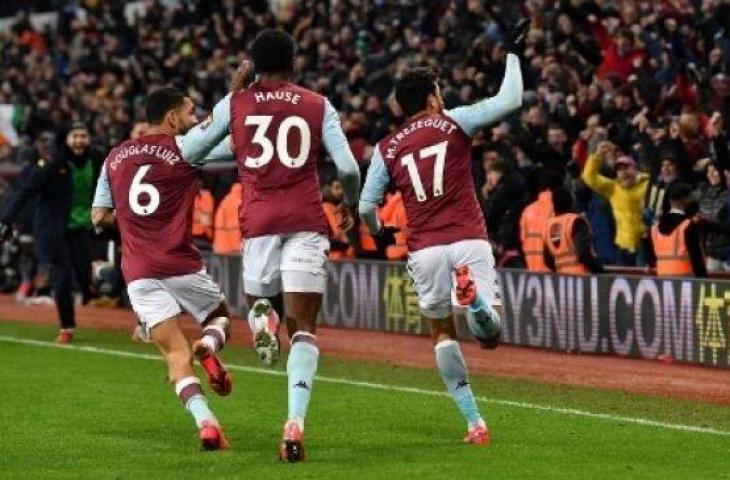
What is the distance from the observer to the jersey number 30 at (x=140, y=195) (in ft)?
33.9

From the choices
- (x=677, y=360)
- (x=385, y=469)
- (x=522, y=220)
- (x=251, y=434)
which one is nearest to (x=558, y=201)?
(x=522, y=220)

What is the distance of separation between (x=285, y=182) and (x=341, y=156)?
1.25 ft

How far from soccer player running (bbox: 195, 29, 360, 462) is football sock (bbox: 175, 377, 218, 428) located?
1.96 feet

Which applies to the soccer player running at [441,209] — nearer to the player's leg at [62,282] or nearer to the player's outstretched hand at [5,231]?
the player's outstretched hand at [5,231]

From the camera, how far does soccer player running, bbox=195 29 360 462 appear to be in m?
9.60

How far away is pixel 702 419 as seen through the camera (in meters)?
11.8

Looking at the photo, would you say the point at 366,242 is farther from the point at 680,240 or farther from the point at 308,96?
the point at 308,96

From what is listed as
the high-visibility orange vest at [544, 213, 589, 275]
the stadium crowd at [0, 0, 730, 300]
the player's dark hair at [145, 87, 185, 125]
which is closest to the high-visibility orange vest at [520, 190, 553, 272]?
the stadium crowd at [0, 0, 730, 300]

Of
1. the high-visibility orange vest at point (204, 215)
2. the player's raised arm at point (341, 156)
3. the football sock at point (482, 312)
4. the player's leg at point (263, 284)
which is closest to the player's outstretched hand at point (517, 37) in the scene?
the player's raised arm at point (341, 156)

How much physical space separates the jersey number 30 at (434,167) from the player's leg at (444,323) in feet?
1.08

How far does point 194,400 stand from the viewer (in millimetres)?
9883

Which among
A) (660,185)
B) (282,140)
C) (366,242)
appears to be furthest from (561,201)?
(282,140)

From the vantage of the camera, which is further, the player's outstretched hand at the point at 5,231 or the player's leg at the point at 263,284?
the player's outstretched hand at the point at 5,231

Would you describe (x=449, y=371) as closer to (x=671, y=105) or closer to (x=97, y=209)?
(x=97, y=209)
